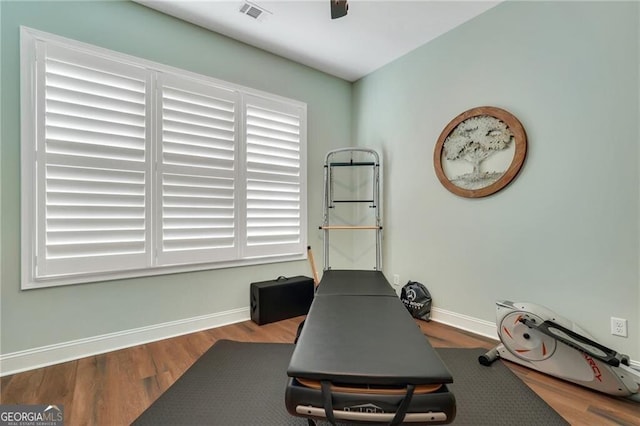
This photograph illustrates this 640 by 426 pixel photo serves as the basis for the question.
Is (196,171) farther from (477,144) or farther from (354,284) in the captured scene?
(477,144)

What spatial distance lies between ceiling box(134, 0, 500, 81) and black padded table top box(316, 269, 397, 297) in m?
2.28

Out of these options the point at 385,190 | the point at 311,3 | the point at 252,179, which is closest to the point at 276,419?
the point at 252,179

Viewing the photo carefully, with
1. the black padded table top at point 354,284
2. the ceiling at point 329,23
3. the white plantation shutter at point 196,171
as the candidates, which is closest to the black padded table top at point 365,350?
the black padded table top at point 354,284

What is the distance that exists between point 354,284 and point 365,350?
98 cm

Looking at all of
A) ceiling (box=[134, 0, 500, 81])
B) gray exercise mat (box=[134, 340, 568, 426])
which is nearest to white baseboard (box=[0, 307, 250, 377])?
gray exercise mat (box=[134, 340, 568, 426])

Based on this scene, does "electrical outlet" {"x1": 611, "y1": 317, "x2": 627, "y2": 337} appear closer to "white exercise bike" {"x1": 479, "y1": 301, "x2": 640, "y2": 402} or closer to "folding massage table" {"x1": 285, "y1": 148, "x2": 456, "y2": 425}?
"white exercise bike" {"x1": 479, "y1": 301, "x2": 640, "y2": 402}

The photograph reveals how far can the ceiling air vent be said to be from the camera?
7.84 ft

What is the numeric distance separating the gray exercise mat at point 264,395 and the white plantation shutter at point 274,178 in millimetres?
1207

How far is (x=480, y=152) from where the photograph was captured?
8.32 ft

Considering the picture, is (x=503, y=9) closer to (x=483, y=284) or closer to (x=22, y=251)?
(x=483, y=284)

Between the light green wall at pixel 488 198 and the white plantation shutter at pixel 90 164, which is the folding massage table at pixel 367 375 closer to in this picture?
the light green wall at pixel 488 198

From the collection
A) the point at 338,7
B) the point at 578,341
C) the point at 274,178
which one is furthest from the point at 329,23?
the point at 578,341

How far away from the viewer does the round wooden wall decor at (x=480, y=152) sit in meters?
2.33

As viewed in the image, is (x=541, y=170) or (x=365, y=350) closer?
(x=365, y=350)
